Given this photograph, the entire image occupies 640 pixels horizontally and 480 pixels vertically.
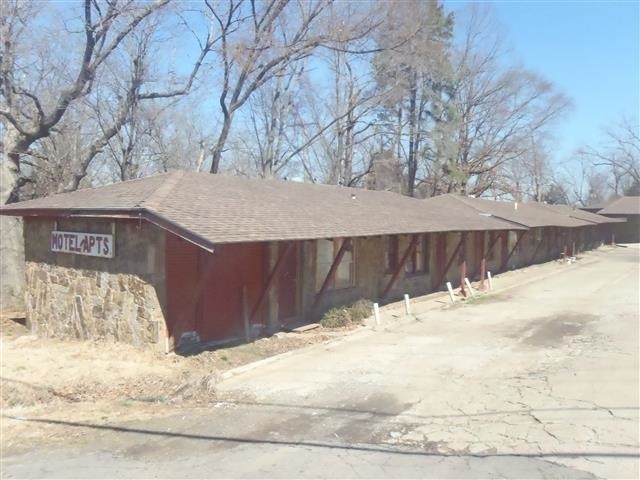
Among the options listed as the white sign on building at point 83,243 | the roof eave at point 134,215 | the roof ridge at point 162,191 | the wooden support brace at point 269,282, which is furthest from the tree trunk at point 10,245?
the wooden support brace at point 269,282

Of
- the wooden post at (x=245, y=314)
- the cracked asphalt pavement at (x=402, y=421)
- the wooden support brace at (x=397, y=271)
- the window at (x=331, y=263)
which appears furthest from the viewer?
the wooden support brace at (x=397, y=271)

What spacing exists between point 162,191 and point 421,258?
35.0 ft

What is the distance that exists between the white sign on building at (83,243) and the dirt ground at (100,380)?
1634 mm

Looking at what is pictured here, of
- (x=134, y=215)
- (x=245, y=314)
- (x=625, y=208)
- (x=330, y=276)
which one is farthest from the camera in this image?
(x=625, y=208)

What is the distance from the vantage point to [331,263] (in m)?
14.2

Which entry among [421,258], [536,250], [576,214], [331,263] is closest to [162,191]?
[331,263]

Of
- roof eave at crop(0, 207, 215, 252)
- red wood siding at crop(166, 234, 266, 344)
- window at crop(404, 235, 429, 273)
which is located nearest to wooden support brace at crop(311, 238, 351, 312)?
red wood siding at crop(166, 234, 266, 344)

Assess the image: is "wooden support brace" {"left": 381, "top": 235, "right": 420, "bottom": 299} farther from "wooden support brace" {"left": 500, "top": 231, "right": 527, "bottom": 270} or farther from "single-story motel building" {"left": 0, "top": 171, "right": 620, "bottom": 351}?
"wooden support brace" {"left": 500, "top": 231, "right": 527, "bottom": 270}

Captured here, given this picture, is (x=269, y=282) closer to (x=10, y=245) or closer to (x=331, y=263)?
(x=331, y=263)

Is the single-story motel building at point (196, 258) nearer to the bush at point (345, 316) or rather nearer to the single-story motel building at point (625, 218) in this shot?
the bush at point (345, 316)

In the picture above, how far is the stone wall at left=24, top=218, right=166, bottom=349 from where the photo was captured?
9.59 meters

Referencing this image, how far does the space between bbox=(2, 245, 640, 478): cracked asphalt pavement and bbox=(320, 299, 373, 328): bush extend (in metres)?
1.34

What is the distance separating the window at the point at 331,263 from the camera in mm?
13742

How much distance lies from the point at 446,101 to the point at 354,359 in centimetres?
3462
